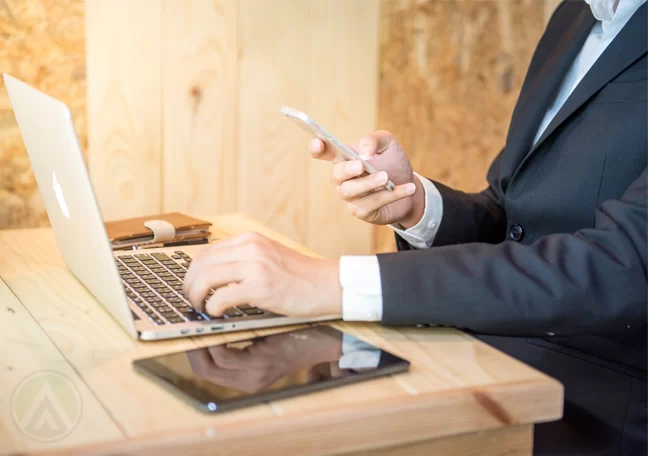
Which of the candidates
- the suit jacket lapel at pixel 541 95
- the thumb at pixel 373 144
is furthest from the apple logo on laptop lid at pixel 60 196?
the suit jacket lapel at pixel 541 95

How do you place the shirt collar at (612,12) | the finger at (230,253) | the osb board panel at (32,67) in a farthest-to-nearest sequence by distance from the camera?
1. the osb board panel at (32,67)
2. the shirt collar at (612,12)
3. the finger at (230,253)

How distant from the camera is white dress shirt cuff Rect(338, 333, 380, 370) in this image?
786 mm

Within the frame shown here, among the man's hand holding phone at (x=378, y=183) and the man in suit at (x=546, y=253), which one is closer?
the man in suit at (x=546, y=253)

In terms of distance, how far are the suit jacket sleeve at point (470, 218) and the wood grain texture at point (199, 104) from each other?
913 mm

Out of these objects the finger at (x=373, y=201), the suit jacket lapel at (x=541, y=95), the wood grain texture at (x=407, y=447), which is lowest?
the wood grain texture at (x=407, y=447)

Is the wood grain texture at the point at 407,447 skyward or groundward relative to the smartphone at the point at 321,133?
groundward

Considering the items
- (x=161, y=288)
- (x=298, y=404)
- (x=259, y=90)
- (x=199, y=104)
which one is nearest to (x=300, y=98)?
(x=259, y=90)

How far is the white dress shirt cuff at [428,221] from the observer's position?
4.53 feet

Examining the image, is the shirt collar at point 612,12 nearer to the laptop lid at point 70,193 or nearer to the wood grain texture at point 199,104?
the laptop lid at point 70,193

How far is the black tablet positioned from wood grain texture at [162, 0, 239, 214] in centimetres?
138

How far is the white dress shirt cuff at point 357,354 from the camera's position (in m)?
0.79

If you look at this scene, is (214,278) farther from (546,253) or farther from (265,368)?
(546,253)

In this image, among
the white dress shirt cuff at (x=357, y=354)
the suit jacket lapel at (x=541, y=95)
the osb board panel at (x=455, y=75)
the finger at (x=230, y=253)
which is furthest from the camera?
the osb board panel at (x=455, y=75)

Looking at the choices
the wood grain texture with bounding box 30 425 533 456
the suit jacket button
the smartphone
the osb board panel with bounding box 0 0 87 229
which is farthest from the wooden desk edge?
the osb board panel with bounding box 0 0 87 229
